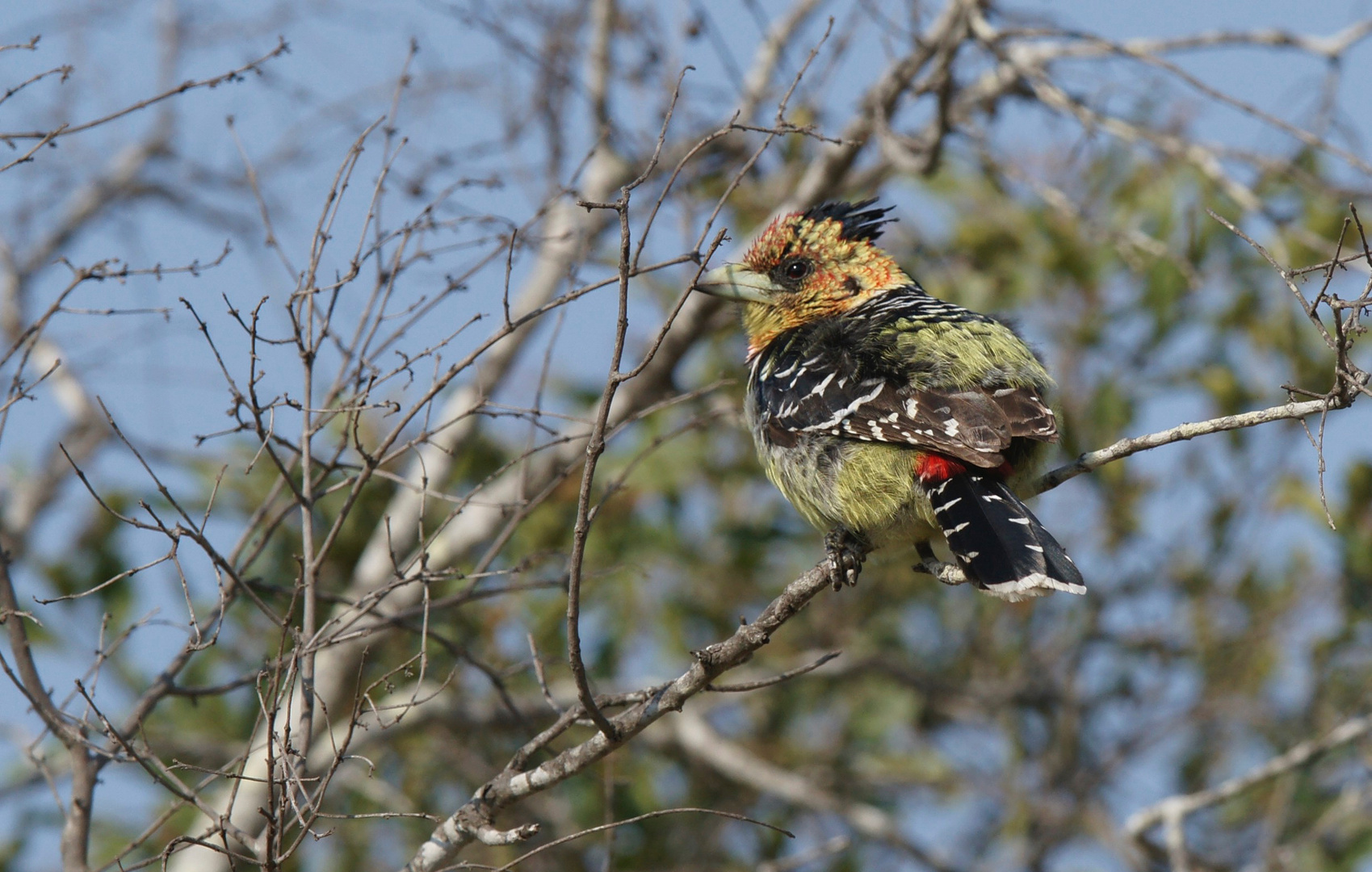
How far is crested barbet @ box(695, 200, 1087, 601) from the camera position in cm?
310

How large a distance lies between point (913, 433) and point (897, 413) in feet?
0.36

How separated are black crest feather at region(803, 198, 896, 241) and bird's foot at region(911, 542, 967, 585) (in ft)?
4.28

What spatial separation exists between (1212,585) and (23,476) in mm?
5673

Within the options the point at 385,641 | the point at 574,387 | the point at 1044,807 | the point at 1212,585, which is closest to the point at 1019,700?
the point at 1044,807

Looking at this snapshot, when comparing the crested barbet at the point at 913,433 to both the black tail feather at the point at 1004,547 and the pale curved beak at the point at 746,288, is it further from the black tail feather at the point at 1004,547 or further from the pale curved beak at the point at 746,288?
the pale curved beak at the point at 746,288

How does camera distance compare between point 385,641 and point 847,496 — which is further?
point 385,641

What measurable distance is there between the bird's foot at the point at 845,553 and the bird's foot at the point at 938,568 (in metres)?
0.15

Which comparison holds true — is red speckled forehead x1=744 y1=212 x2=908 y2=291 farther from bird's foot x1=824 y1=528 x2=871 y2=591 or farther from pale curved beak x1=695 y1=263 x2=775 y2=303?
bird's foot x1=824 y1=528 x2=871 y2=591

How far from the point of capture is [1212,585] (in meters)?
6.16

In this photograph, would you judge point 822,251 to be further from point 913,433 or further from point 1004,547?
point 1004,547

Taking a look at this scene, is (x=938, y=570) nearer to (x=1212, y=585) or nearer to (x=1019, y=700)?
(x=1019, y=700)

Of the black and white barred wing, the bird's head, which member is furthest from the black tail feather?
the bird's head

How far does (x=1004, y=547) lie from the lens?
3.04 meters

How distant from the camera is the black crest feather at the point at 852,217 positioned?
4543 mm
